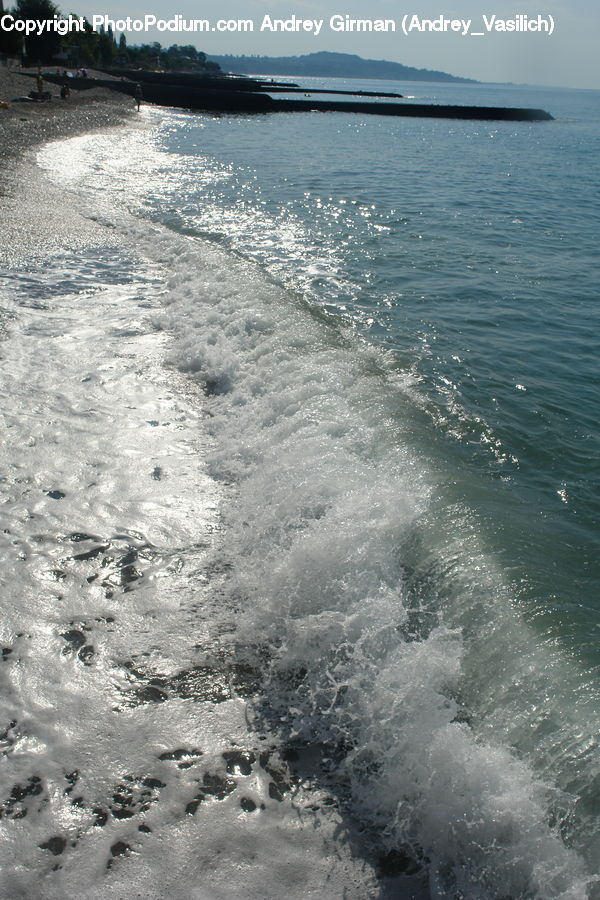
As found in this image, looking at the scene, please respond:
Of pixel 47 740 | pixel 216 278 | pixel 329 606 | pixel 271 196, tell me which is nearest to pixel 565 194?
pixel 271 196

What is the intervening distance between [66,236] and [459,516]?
12337mm

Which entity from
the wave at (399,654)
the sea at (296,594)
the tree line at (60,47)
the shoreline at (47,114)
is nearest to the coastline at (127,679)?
the sea at (296,594)

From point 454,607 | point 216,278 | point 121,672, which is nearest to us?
point 121,672

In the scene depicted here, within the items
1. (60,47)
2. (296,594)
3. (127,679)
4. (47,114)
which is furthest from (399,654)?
(60,47)

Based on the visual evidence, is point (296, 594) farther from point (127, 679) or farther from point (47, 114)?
point (47, 114)

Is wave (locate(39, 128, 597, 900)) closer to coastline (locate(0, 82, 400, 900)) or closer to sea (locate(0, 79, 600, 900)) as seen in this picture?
sea (locate(0, 79, 600, 900))

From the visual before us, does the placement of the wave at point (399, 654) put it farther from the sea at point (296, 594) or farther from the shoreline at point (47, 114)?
the shoreline at point (47, 114)

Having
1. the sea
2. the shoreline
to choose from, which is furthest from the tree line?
the sea

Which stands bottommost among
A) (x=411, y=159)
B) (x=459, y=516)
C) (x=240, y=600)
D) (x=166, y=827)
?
(x=166, y=827)

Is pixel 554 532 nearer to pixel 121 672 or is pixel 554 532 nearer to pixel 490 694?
pixel 490 694

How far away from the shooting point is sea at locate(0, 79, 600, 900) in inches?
116

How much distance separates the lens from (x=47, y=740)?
11.0ft

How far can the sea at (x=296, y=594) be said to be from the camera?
2.96 metres

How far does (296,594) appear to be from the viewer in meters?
4.33
